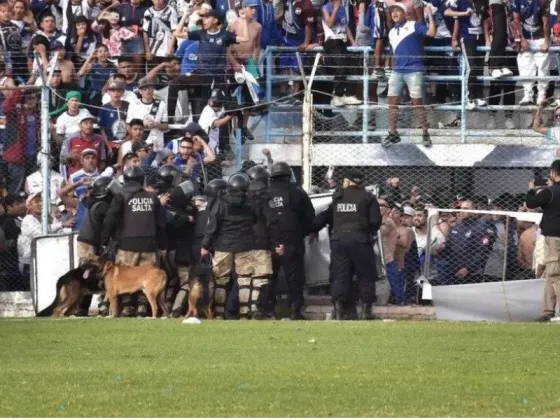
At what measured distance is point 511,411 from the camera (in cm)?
1048

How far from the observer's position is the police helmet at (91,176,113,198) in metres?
20.2

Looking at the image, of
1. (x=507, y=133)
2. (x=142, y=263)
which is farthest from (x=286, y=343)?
(x=507, y=133)

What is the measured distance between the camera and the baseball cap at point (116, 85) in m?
22.4

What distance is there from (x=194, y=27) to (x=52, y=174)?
11.2 ft

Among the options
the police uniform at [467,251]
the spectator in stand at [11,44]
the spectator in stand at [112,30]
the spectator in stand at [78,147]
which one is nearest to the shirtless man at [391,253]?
the police uniform at [467,251]

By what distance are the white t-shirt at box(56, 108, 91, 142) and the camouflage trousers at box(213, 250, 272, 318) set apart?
3233mm

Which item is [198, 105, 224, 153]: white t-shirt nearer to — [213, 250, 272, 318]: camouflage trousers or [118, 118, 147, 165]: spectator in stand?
[118, 118, 147, 165]: spectator in stand

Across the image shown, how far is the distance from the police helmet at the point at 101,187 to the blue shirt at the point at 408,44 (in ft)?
15.8

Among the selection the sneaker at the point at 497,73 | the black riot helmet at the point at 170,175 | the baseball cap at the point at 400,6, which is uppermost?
the baseball cap at the point at 400,6

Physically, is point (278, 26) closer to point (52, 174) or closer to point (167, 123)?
point (167, 123)

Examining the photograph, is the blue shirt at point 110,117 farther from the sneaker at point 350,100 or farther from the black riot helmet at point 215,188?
the sneaker at point 350,100

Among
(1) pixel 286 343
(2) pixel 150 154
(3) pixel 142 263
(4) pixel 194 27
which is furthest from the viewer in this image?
(4) pixel 194 27

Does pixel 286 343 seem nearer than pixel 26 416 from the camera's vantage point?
No

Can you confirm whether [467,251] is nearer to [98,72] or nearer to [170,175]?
[170,175]
